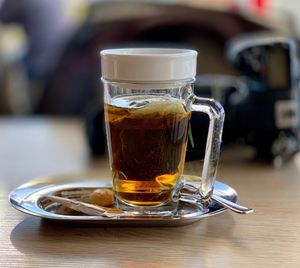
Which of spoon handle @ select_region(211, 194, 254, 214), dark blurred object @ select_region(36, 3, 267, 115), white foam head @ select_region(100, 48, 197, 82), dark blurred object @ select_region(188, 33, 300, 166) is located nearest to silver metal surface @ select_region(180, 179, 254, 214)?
spoon handle @ select_region(211, 194, 254, 214)

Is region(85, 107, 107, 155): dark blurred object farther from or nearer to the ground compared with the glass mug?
nearer to the ground

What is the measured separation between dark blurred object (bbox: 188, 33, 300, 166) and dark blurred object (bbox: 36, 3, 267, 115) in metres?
0.75

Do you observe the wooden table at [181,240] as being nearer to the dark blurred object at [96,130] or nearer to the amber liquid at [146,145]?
the amber liquid at [146,145]

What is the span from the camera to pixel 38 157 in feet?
3.15

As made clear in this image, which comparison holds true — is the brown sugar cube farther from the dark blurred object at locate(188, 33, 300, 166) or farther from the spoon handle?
the dark blurred object at locate(188, 33, 300, 166)

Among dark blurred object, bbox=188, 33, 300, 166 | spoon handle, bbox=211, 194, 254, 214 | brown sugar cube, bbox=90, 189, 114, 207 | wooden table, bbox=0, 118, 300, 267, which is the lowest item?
wooden table, bbox=0, 118, 300, 267

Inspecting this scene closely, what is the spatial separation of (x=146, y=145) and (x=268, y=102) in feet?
1.20

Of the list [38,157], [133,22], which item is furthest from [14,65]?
[38,157]

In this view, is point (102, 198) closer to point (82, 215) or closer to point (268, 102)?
point (82, 215)

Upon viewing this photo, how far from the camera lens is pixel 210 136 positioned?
609 mm

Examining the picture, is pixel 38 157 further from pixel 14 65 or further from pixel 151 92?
pixel 14 65

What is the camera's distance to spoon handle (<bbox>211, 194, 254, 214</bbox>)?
24.2 inches

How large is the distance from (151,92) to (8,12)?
164cm

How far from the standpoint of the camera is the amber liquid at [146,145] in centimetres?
59
